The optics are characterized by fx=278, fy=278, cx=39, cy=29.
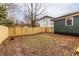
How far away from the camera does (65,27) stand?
3.97 m

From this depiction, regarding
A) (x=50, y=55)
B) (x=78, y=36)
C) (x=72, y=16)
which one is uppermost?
(x=72, y=16)

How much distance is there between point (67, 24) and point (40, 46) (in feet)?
1.63

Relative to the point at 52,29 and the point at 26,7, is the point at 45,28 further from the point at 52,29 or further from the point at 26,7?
the point at 26,7

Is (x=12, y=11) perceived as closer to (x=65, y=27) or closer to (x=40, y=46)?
(x=40, y=46)

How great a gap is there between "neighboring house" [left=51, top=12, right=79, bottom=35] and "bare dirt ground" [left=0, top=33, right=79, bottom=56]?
85 millimetres

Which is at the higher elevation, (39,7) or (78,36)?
(39,7)

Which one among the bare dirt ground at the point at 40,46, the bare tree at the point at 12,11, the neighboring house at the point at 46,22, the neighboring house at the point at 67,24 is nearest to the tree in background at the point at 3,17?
the bare tree at the point at 12,11

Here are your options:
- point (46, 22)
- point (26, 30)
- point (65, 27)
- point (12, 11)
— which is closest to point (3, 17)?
point (12, 11)

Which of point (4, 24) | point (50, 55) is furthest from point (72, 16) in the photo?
point (4, 24)

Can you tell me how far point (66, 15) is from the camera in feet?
12.9

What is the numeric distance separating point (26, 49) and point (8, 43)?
27cm

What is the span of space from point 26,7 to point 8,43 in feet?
1.87

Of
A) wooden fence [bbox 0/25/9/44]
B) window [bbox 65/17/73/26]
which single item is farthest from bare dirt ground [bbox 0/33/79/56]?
window [bbox 65/17/73/26]

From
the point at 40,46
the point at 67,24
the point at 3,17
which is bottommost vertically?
the point at 40,46
